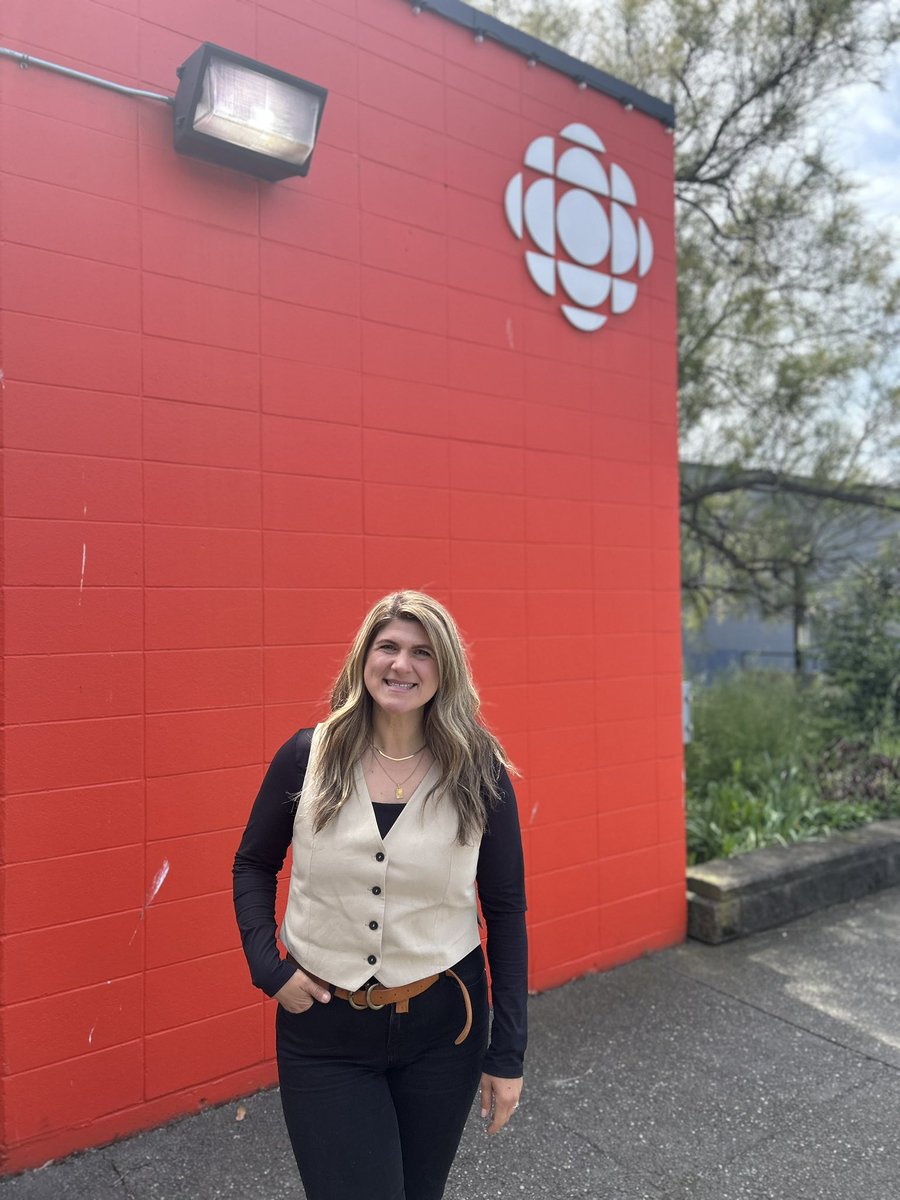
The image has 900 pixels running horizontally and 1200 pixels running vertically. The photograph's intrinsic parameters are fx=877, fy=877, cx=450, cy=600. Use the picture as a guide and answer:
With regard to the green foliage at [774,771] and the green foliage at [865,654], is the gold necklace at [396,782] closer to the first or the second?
the green foliage at [774,771]

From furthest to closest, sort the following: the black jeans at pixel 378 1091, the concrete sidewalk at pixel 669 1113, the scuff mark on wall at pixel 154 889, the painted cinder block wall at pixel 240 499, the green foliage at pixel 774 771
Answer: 1. the green foliage at pixel 774 771
2. the scuff mark on wall at pixel 154 889
3. the painted cinder block wall at pixel 240 499
4. the concrete sidewalk at pixel 669 1113
5. the black jeans at pixel 378 1091

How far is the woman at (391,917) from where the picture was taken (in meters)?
1.85

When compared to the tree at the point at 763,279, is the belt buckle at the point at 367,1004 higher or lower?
lower

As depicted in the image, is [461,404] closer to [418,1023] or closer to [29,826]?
[29,826]

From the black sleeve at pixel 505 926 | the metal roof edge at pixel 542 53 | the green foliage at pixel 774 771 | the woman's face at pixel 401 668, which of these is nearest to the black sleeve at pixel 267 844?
the woman's face at pixel 401 668

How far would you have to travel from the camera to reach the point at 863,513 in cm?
955

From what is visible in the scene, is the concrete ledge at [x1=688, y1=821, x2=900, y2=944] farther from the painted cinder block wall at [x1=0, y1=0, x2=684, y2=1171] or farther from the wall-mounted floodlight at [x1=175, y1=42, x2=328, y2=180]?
the wall-mounted floodlight at [x1=175, y1=42, x2=328, y2=180]

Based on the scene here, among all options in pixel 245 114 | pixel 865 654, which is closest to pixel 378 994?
pixel 245 114

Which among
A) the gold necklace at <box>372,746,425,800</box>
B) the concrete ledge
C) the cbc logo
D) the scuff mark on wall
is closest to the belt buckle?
the gold necklace at <box>372,746,425,800</box>

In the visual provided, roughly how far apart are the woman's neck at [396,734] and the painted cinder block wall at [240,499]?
127 cm

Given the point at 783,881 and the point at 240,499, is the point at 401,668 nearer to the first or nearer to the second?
the point at 240,499

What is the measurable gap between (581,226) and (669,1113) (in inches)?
149

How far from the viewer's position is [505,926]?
6.61ft

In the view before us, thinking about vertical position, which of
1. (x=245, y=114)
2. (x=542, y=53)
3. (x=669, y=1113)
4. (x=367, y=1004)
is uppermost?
(x=542, y=53)
